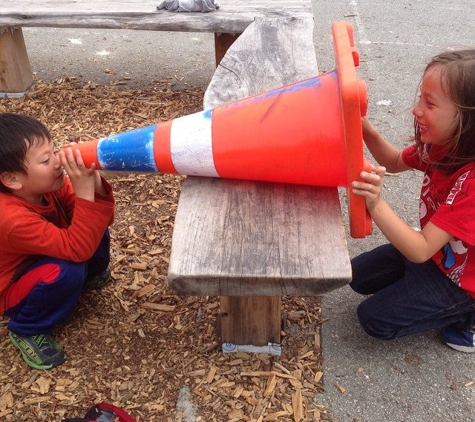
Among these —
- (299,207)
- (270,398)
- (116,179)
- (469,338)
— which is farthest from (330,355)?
(116,179)

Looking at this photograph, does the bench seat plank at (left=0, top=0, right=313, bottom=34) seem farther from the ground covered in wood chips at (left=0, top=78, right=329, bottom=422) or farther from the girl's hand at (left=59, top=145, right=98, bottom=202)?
the girl's hand at (left=59, top=145, right=98, bottom=202)

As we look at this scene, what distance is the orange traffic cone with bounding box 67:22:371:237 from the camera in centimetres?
158

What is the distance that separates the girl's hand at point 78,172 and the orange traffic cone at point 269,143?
0.03 m

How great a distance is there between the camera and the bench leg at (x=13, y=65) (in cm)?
418

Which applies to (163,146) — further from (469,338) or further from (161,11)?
(161,11)

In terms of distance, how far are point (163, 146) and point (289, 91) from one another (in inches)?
16.6

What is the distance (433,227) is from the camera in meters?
1.75

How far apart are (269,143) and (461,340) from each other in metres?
1.25

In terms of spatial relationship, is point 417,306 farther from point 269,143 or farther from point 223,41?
point 223,41

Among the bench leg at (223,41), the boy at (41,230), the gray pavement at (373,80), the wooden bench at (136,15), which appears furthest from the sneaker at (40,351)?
the bench leg at (223,41)

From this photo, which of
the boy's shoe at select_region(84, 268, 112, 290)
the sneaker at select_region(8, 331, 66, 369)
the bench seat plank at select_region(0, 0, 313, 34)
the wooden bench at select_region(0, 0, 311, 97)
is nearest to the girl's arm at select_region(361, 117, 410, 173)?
the boy's shoe at select_region(84, 268, 112, 290)

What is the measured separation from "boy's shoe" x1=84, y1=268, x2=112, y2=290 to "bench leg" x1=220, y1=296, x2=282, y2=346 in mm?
685

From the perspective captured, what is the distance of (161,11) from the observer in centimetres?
388

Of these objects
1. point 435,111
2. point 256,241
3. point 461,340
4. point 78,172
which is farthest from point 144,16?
point 461,340
